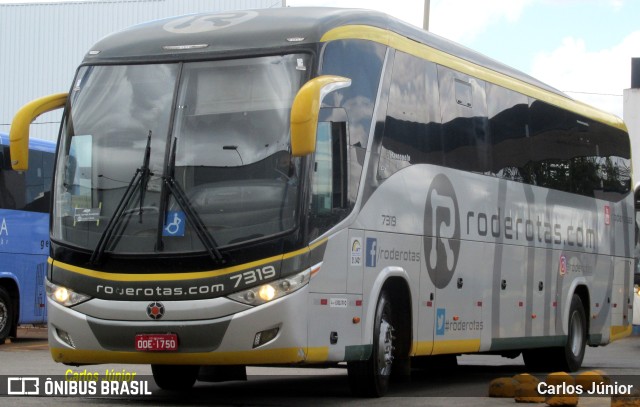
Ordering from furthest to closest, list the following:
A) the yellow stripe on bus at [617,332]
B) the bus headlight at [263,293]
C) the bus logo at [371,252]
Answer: the yellow stripe on bus at [617,332]
the bus logo at [371,252]
the bus headlight at [263,293]

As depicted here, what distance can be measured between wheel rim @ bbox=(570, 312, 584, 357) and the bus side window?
7.84 meters

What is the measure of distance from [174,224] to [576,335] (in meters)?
9.21

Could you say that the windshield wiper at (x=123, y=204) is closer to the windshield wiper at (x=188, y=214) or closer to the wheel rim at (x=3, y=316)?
the windshield wiper at (x=188, y=214)

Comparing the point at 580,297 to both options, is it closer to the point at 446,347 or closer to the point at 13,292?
the point at 446,347

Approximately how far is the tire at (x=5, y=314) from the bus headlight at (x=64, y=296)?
11.1m

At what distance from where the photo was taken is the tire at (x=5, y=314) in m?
22.9

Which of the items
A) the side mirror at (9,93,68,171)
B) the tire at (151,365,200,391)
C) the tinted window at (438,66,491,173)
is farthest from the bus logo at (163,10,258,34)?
the tire at (151,365,200,391)

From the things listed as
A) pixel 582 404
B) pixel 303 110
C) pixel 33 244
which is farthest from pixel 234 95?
pixel 33 244

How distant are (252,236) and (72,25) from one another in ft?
127

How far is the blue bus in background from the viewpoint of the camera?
22.8 meters

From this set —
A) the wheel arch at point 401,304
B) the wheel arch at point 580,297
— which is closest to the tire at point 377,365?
the wheel arch at point 401,304

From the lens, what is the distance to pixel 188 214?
1155 cm

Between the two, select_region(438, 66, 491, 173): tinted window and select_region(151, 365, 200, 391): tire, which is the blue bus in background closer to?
select_region(151, 365, 200, 391): tire

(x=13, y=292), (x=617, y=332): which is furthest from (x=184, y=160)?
(x=13, y=292)
